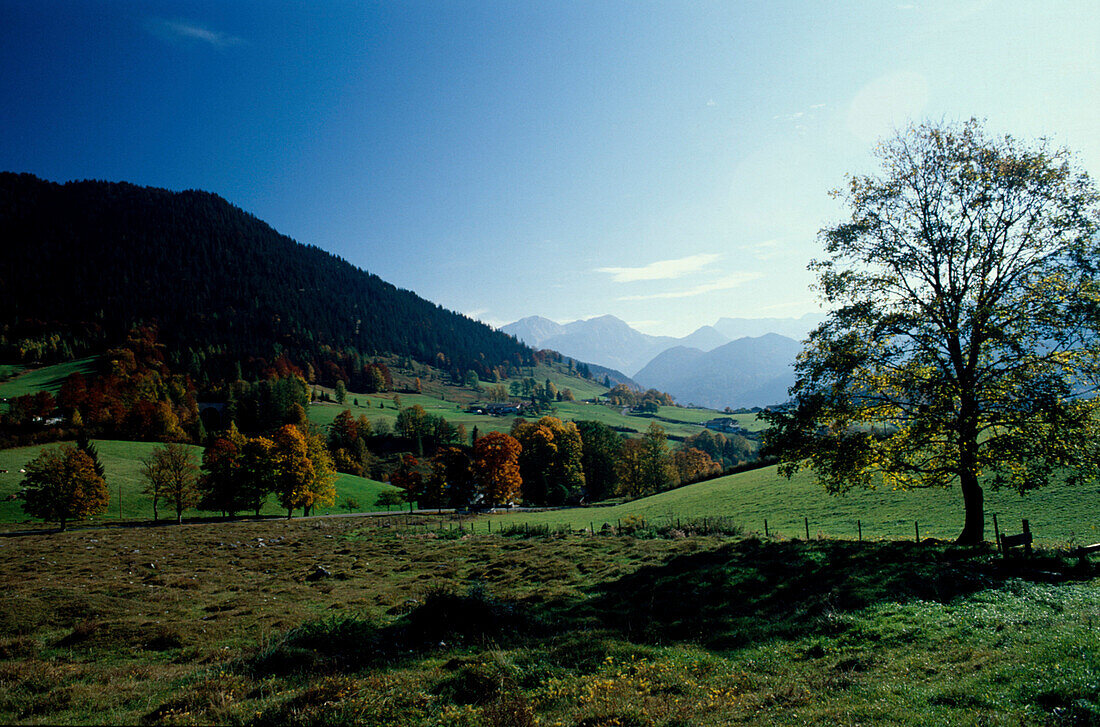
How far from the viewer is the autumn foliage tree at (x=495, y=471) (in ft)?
245

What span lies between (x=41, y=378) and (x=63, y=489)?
488ft

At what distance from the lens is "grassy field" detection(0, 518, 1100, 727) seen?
28.2ft

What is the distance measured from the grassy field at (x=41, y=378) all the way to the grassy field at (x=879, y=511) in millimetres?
170695

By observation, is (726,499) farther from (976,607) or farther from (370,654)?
(370,654)

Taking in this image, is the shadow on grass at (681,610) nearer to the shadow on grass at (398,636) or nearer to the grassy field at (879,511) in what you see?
the shadow on grass at (398,636)

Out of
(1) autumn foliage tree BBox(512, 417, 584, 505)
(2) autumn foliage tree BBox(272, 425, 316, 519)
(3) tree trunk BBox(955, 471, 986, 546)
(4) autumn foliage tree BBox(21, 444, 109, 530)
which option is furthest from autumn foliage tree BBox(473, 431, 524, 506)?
(3) tree trunk BBox(955, 471, 986, 546)

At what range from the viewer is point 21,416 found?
107m

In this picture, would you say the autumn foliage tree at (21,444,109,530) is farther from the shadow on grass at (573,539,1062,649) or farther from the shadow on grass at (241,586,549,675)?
the shadow on grass at (573,539,1062,649)

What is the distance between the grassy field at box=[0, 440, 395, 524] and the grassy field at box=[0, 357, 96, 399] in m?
79.3

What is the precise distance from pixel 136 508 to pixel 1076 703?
300 ft

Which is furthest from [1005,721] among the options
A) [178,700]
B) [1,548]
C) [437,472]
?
[437,472]

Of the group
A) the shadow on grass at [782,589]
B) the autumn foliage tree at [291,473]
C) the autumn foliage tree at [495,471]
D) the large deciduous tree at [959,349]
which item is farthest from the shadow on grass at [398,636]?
the autumn foliage tree at [495,471]

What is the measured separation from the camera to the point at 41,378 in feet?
506

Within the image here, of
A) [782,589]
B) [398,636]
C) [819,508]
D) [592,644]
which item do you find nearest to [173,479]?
[398,636]
